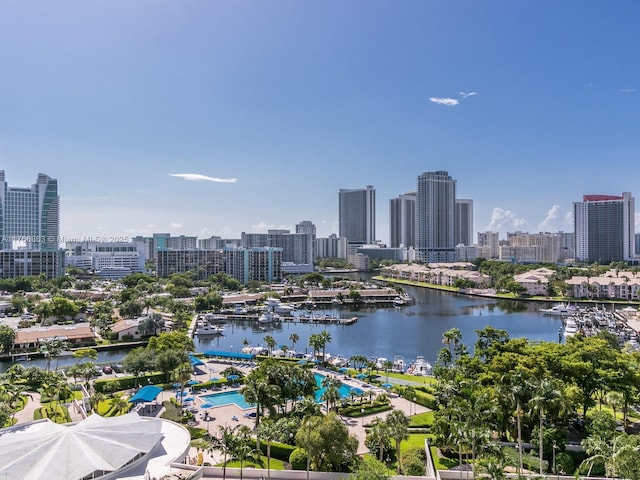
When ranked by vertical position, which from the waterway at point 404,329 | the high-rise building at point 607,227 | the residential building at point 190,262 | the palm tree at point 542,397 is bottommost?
the waterway at point 404,329

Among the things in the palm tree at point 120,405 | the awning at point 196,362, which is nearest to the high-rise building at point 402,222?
the awning at point 196,362

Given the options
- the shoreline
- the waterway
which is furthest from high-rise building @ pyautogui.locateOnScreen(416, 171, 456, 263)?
the waterway

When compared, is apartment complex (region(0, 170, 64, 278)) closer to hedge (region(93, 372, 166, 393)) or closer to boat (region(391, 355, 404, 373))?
hedge (region(93, 372, 166, 393))

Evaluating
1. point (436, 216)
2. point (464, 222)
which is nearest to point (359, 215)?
point (464, 222)

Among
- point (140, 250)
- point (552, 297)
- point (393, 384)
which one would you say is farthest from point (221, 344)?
point (140, 250)

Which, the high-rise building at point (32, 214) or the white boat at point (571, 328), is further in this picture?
the high-rise building at point (32, 214)

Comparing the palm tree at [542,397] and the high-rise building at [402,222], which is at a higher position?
the high-rise building at [402,222]

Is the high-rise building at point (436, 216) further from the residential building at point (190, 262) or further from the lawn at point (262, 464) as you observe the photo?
the lawn at point (262, 464)
